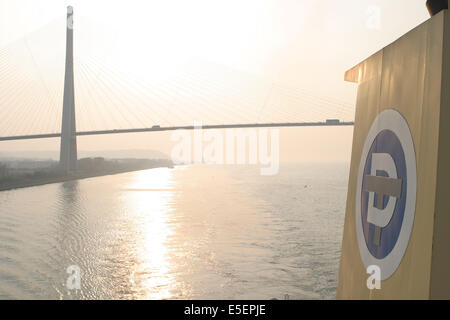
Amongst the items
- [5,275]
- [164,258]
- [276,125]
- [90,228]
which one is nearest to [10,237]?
[90,228]

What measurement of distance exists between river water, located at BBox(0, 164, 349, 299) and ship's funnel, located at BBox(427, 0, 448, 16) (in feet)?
16.4

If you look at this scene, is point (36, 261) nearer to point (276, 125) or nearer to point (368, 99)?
point (368, 99)

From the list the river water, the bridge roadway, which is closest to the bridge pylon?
the bridge roadway

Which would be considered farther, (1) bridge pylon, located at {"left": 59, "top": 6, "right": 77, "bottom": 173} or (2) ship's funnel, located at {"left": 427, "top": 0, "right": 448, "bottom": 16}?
(1) bridge pylon, located at {"left": 59, "top": 6, "right": 77, "bottom": 173}

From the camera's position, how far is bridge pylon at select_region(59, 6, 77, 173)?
1131 inches

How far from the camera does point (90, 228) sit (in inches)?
479

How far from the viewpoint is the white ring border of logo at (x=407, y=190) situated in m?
1.24

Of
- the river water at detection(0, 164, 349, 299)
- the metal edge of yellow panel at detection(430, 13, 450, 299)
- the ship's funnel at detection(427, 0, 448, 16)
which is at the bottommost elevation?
the river water at detection(0, 164, 349, 299)

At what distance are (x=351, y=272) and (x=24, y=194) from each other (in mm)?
22426

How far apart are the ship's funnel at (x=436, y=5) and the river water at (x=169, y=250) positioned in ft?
16.4

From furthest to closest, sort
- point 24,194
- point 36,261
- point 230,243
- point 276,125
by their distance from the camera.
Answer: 1. point 276,125
2. point 24,194
3. point 230,243
4. point 36,261

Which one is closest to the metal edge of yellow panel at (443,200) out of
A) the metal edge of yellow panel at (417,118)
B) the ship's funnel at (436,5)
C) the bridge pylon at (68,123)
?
the metal edge of yellow panel at (417,118)

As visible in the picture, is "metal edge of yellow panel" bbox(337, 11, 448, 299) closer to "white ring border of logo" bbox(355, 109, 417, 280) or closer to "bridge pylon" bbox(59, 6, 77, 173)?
"white ring border of logo" bbox(355, 109, 417, 280)

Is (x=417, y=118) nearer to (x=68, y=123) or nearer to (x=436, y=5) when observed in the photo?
(x=436, y=5)
